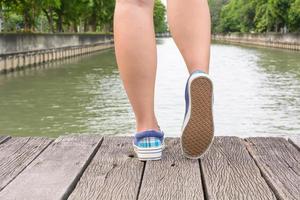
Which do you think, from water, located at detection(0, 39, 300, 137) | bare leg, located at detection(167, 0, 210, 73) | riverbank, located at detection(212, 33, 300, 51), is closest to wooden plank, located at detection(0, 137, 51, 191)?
bare leg, located at detection(167, 0, 210, 73)

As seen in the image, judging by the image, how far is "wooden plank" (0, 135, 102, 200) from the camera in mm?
1763

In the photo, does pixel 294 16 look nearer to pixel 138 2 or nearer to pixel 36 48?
pixel 36 48

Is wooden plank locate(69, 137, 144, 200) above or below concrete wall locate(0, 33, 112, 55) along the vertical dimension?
above

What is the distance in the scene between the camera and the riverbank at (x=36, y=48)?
787 inches

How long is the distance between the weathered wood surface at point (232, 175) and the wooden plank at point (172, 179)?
35 millimetres

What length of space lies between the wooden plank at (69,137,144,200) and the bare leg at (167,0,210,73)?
0.43 metres

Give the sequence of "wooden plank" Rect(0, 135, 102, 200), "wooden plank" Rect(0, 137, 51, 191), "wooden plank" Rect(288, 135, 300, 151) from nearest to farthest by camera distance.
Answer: "wooden plank" Rect(0, 135, 102, 200) < "wooden plank" Rect(0, 137, 51, 191) < "wooden plank" Rect(288, 135, 300, 151)

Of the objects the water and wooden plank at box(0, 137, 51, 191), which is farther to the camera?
the water

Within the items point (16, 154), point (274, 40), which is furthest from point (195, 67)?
point (274, 40)

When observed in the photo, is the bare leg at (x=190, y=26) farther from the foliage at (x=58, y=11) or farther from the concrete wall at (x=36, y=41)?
the foliage at (x=58, y=11)

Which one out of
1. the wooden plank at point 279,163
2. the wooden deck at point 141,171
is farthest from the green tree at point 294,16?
the wooden deck at point 141,171

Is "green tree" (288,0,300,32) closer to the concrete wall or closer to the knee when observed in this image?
the concrete wall

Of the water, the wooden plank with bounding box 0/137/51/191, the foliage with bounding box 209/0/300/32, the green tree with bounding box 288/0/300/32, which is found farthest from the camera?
the foliage with bounding box 209/0/300/32

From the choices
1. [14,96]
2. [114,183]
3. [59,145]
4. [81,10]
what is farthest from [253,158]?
[81,10]
